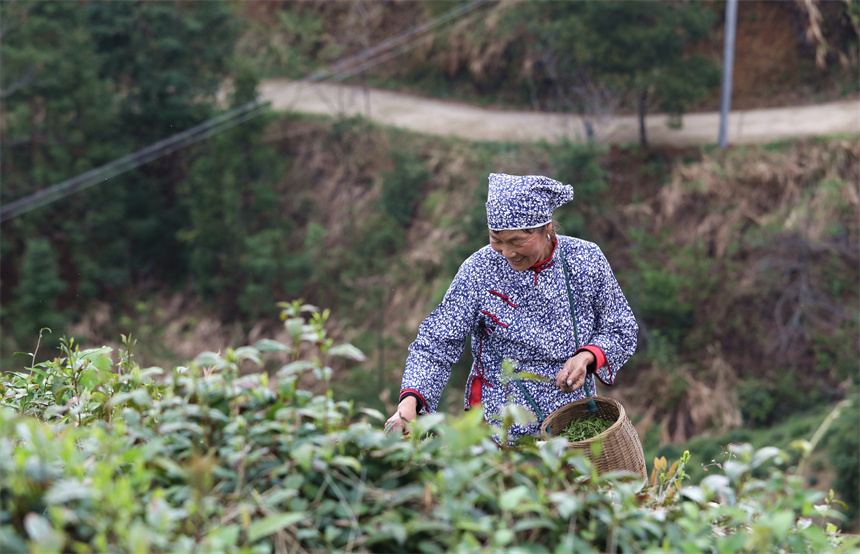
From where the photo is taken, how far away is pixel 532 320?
8.93 feet

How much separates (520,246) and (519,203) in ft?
0.45

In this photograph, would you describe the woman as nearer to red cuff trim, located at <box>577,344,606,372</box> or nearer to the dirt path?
red cuff trim, located at <box>577,344,606,372</box>

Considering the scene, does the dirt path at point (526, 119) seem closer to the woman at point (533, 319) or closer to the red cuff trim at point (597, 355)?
the woman at point (533, 319)

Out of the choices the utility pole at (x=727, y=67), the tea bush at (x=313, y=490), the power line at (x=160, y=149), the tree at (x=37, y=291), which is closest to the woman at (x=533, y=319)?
the tea bush at (x=313, y=490)

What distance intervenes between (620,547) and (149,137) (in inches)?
554

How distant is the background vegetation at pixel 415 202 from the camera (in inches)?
400

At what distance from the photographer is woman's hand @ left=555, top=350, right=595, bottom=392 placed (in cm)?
256

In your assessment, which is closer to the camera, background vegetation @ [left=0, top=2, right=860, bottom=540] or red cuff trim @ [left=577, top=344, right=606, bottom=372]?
Answer: red cuff trim @ [left=577, top=344, right=606, bottom=372]

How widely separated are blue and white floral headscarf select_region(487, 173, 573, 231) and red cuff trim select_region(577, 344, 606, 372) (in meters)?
0.40

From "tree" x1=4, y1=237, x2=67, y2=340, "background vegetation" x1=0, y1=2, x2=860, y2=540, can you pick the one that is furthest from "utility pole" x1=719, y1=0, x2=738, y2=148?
"tree" x1=4, y1=237, x2=67, y2=340

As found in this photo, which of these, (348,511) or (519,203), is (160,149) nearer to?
(519,203)

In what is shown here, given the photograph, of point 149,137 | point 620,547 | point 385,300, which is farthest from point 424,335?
point 149,137

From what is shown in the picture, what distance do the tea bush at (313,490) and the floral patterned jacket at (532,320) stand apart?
107 centimetres

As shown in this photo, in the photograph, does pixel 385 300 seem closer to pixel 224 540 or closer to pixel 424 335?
pixel 424 335
